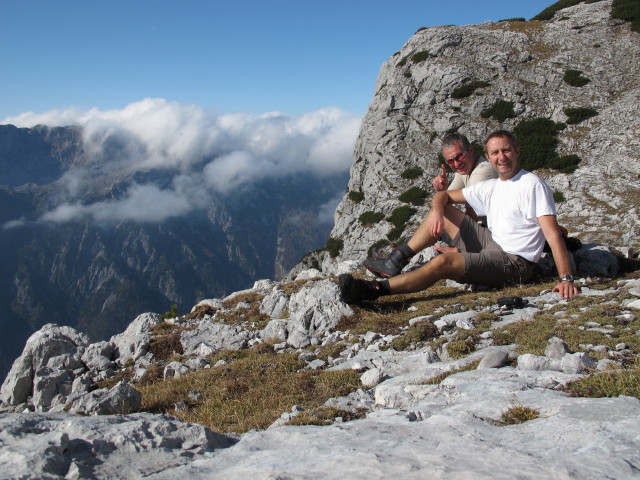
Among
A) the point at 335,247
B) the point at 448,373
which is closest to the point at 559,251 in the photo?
the point at 448,373

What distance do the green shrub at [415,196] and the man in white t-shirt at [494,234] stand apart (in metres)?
31.3

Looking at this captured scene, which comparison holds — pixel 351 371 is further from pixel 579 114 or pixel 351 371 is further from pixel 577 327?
pixel 579 114

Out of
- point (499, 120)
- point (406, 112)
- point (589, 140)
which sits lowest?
point (589, 140)

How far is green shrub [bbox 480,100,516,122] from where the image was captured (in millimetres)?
42375

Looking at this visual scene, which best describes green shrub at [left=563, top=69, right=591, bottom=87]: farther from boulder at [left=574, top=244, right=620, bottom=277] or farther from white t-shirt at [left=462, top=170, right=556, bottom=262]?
white t-shirt at [left=462, top=170, right=556, bottom=262]

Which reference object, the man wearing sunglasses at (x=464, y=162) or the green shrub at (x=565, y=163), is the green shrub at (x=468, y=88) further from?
the man wearing sunglasses at (x=464, y=162)

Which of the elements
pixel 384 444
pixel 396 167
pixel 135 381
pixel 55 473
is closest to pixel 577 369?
pixel 384 444

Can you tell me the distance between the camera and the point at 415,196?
41781mm

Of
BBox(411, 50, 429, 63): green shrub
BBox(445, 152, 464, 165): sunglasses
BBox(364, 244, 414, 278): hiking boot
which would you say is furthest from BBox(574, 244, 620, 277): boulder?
BBox(411, 50, 429, 63): green shrub

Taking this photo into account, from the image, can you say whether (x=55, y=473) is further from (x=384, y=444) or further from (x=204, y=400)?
(x=204, y=400)

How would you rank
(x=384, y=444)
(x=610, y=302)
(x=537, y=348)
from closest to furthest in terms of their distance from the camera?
(x=384, y=444)
(x=537, y=348)
(x=610, y=302)

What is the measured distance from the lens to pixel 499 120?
42625 mm

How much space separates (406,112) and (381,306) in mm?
41893

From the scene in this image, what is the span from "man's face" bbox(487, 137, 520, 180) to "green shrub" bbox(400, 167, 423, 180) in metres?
35.3
